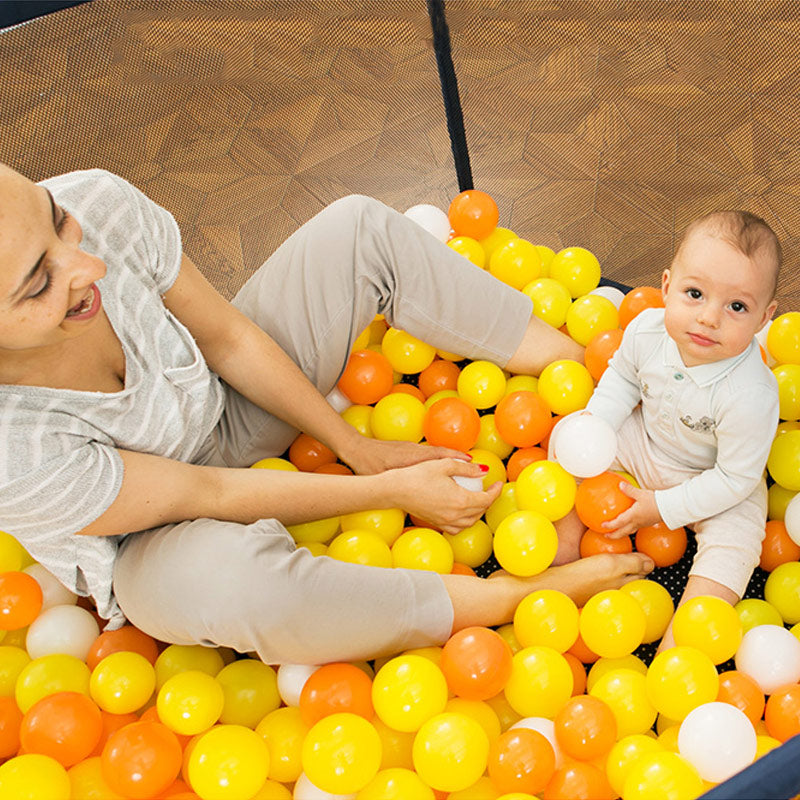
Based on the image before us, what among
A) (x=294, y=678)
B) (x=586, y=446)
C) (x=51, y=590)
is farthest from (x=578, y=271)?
(x=51, y=590)

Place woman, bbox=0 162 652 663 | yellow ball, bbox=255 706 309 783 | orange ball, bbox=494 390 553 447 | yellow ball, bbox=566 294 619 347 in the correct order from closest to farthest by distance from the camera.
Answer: woman, bbox=0 162 652 663, yellow ball, bbox=255 706 309 783, orange ball, bbox=494 390 553 447, yellow ball, bbox=566 294 619 347

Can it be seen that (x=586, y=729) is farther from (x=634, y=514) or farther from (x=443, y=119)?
(x=443, y=119)

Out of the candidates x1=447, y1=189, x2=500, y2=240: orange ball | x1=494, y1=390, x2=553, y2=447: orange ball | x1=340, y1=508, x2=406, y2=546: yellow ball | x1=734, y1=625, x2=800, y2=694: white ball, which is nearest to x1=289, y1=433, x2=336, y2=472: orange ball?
x1=340, y1=508, x2=406, y2=546: yellow ball

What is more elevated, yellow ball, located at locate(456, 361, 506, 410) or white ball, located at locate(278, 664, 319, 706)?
yellow ball, located at locate(456, 361, 506, 410)

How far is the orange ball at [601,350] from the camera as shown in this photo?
1138 mm

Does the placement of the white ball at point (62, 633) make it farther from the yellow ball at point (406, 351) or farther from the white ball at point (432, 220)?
the white ball at point (432, 220)

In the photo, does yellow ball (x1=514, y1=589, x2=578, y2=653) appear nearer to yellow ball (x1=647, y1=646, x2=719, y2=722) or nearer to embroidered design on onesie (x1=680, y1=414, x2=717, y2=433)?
yellow ball (x1=647, y1=646, x2=719, y2=722)

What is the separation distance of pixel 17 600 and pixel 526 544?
0.54m

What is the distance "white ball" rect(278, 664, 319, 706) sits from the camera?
937 millimetres

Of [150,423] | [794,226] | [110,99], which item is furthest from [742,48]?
[150,423]

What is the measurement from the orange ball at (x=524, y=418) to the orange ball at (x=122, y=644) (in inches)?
18.7

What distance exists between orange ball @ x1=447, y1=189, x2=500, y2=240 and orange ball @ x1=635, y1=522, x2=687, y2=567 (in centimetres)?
53

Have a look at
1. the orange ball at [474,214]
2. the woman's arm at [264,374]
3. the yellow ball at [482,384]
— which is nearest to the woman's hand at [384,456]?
the woman's arm at [264,374]

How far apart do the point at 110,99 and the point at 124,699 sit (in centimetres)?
76
